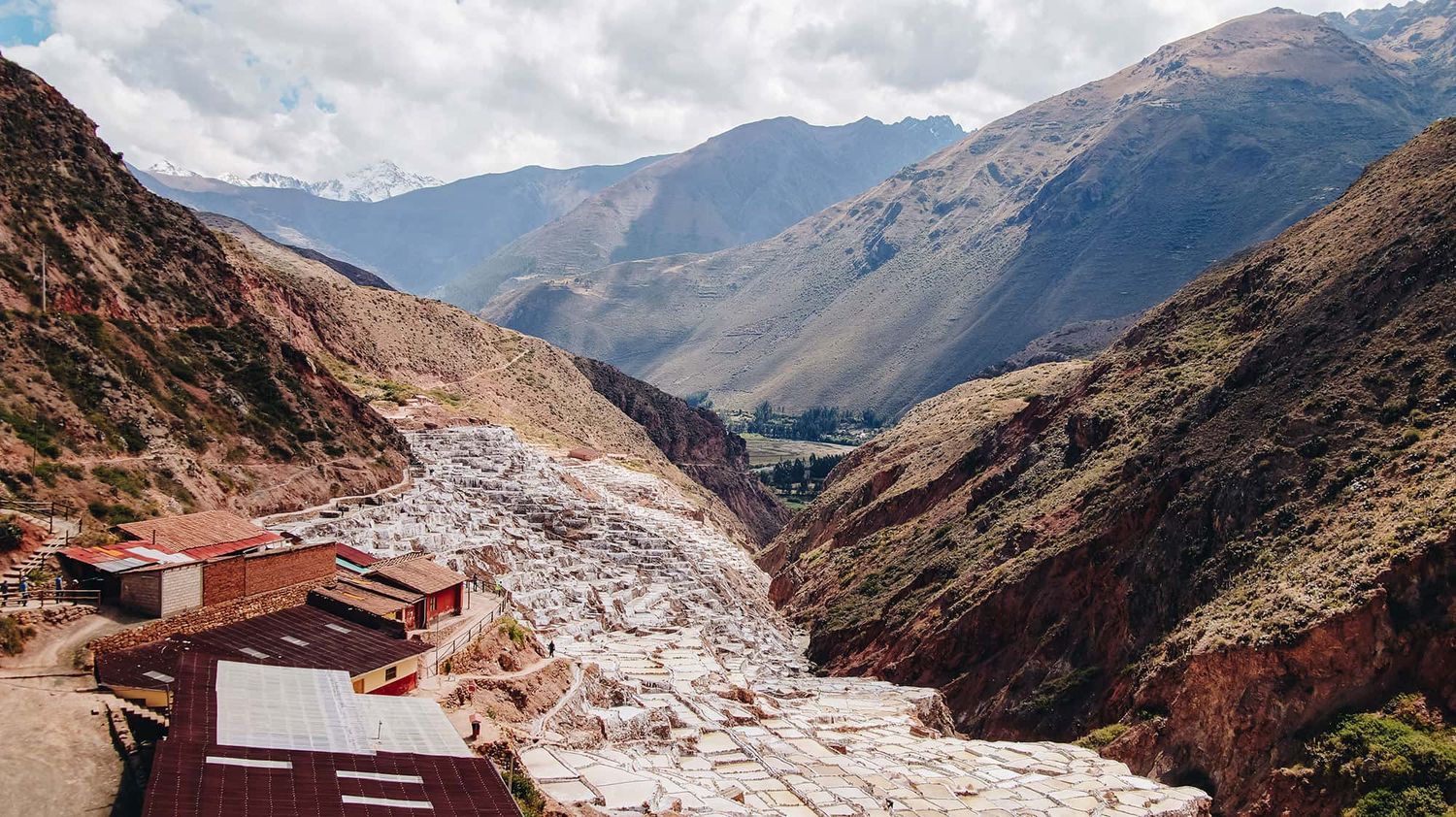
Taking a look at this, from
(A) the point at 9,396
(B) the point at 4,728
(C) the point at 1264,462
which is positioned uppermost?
(A) the point at 9,396

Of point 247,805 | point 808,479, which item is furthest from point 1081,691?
point 808,479

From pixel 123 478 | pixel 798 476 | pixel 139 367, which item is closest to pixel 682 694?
pixel 123 478

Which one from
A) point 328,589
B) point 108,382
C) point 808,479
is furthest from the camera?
point 808,479

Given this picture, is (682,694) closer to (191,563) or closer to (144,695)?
(191,563)

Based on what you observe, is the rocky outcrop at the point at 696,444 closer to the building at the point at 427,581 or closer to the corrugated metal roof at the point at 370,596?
the building at the point at 427,581

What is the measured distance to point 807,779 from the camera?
24.3 m

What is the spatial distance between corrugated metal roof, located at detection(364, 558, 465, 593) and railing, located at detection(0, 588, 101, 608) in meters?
7.79

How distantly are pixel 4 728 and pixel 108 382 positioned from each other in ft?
77.2

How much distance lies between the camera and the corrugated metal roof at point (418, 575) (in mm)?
30391

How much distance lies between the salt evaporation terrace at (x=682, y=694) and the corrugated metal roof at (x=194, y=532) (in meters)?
6.26

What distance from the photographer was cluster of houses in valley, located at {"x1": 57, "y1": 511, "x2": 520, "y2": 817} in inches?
643

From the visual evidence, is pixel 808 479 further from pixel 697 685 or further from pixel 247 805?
pixel 247 805

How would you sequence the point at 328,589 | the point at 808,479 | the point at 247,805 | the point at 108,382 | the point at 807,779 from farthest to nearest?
the point at 808,479, the point at 108,382, the point at 328,589, the point at 807,779, the point at 247,805

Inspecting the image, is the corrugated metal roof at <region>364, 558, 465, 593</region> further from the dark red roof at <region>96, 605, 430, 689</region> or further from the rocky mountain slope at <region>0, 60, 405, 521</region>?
the rocky mountain slope at <region>0, 60, 405, 521</region>
